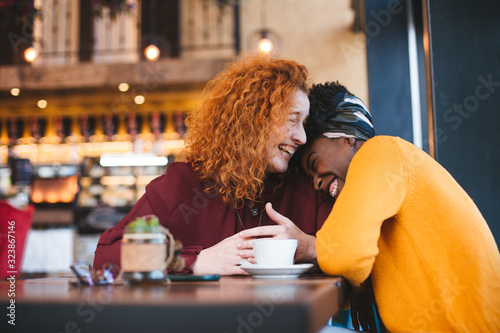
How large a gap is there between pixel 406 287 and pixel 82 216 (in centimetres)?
556

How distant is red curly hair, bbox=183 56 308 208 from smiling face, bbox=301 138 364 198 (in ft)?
0.46

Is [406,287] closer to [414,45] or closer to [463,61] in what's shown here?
[463,61]

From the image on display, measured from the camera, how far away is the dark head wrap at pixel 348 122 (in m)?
1.70

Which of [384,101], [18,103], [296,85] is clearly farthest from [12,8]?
[296,85]

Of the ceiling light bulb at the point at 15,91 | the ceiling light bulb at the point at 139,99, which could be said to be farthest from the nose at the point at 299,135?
the ceiling light bulb at the point at 15,91

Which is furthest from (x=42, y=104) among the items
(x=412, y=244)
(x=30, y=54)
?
(x=412, y=244)

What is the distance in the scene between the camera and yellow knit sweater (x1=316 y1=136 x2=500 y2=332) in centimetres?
112

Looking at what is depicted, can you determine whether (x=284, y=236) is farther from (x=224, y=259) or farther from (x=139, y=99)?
(x=139, y=99)

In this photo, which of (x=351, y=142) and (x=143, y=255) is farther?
(x=351, y=142)

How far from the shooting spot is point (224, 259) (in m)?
1.44

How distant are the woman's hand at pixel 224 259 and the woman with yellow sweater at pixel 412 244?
12.3 inches

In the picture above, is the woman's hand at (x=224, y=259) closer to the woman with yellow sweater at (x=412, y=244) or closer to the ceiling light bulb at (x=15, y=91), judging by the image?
the woman with yellow sweater at (x=412, y=244)

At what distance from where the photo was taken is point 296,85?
1815mm

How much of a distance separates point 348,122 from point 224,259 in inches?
25.3
